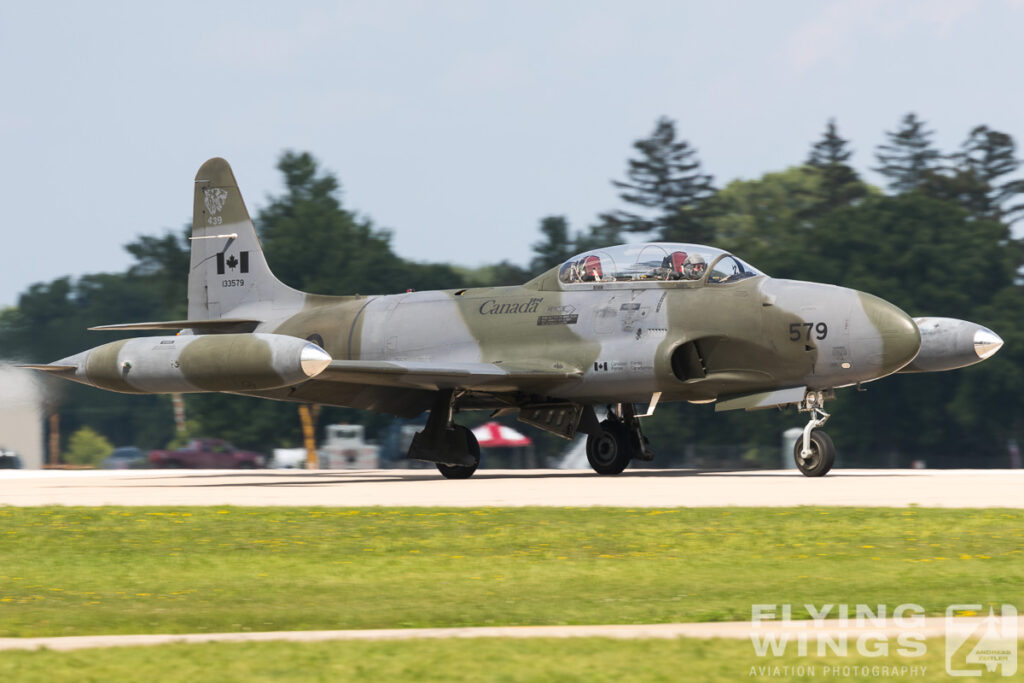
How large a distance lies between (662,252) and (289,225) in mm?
66441

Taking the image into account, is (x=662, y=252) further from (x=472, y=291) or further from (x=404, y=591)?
(x=404, y=591)

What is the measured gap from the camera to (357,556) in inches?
568

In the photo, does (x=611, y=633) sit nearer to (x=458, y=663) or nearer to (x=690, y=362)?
(x=458, y=663)

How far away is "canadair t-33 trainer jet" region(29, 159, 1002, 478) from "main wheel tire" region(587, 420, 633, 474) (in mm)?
26

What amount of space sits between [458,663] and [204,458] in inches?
2246

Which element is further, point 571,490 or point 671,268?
point 671,268

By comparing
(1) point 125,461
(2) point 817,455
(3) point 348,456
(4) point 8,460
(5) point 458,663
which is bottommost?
(1) point 125,461

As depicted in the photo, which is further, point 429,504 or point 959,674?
point 429,504

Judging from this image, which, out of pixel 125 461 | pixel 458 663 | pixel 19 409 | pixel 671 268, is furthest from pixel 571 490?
pixel 125 461

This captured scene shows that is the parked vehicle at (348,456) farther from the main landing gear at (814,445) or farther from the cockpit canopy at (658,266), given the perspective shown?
the main landing gear at (814,445)

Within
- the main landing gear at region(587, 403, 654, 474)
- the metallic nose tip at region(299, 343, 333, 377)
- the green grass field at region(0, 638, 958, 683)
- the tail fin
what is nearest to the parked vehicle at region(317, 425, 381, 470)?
the tail fin

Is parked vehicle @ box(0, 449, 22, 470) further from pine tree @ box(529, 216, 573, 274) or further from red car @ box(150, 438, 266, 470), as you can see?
pine tree @ box(529, 216, 573, 274)

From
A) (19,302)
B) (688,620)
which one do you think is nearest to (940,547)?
(688,620)

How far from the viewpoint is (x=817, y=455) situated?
2486 cm
